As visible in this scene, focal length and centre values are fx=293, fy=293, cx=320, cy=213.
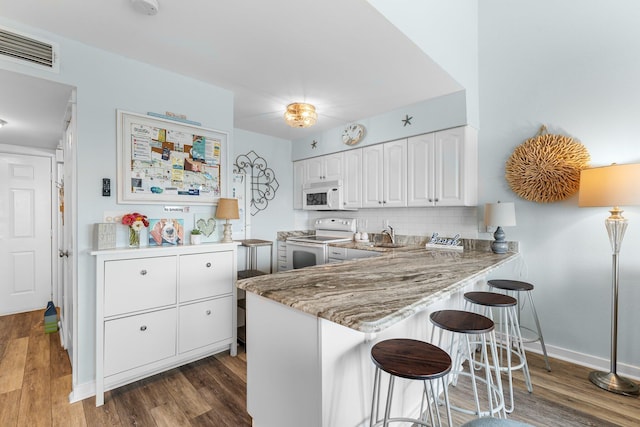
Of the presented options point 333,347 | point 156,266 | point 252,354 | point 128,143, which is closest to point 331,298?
point 333,347

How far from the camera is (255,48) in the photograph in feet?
6.66

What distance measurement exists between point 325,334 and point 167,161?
197 cm

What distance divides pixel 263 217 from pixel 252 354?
2.84m

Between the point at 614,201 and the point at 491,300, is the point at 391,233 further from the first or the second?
the point at 614,201

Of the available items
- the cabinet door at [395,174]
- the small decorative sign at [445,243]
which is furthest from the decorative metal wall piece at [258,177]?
the small decorative sign at [445,243]

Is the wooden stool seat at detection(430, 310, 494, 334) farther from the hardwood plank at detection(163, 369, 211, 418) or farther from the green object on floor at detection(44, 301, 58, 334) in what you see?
the green object on floor at detection(44, 301, 58, 334)

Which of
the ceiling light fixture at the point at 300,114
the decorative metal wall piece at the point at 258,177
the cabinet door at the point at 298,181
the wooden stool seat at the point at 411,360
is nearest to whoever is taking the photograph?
the wooden stool seat at the point at 411,360

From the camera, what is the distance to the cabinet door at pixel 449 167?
9.50 feet

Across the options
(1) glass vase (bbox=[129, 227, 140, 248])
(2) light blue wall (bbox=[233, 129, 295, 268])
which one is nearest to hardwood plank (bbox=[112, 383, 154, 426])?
(1) glass vase (bbox=[129, 227, 140, 248])

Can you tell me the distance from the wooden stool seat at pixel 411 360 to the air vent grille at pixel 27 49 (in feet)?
8.48

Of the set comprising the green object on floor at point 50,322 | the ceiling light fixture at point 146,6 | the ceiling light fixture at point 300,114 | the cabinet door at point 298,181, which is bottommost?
the green object on floor at point 50,322

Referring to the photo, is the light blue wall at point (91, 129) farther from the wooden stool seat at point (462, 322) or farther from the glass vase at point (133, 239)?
the wooden stool seat at point (462, 322)

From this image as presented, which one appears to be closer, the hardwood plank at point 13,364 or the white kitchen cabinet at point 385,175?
the hardwood plank at point 13,364

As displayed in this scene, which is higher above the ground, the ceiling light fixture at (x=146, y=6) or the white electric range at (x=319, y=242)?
the ceiling light fixture at (x=146, y=6)
